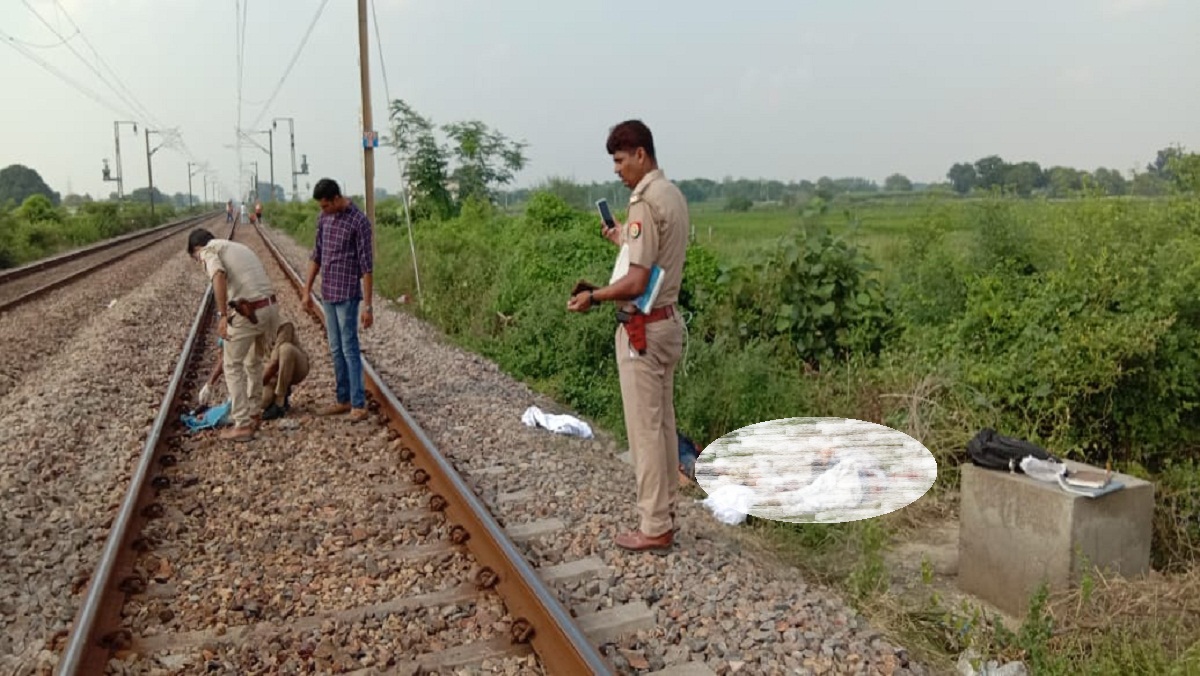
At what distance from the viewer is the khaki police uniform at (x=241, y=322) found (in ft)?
22.7

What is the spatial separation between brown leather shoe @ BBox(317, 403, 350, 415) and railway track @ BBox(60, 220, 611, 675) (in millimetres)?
1018

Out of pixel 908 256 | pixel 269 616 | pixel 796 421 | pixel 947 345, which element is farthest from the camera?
pixel 908 256

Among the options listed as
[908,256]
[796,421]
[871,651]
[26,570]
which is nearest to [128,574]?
[26,570]

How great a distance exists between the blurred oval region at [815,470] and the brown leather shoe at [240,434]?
3501 millimetres

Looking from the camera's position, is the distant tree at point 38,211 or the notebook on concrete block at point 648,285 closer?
the notebook on concrete block at point 648,285

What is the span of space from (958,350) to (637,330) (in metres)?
3.64

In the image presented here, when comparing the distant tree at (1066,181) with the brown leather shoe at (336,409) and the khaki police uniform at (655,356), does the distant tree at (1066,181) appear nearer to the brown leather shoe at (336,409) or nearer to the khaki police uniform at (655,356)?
the khaki police uniform at (655,356)

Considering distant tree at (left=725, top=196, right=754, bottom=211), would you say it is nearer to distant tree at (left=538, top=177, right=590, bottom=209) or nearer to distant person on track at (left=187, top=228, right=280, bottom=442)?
distant tree at (left=538, top=177, right=590, bottom=209)

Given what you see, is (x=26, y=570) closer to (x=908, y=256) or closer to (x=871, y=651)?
(x=871, y=651)

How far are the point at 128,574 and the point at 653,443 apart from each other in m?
2.67

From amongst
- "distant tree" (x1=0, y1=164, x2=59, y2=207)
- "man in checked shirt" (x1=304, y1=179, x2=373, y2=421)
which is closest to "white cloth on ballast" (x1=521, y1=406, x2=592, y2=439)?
"man in checked shirt" (x1=304, y1=179, x2=373, y2=421)

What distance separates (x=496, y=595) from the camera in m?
4.21

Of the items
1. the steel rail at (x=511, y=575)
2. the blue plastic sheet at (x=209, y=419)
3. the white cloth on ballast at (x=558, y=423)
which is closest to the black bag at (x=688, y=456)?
the white cloth on ballast at (x=558, y=423)

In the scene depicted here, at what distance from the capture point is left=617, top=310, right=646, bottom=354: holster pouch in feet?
14.8
